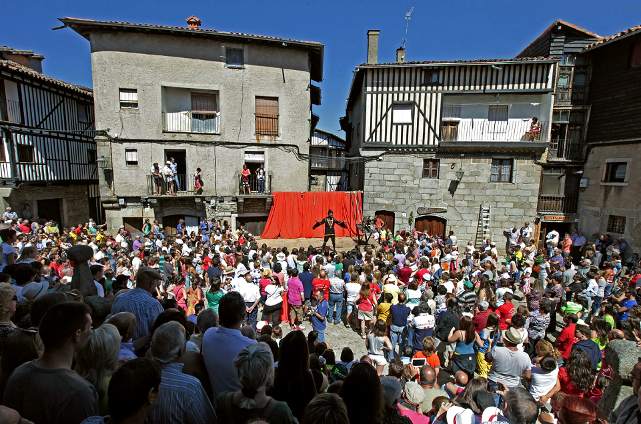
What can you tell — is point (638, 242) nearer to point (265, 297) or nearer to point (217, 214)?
point (265, 297)

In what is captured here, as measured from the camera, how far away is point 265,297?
7.57 m

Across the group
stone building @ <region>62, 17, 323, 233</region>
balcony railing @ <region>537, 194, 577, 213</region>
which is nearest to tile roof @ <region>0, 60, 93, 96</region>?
stone building @ <region>62, 17, 323, 233</region>

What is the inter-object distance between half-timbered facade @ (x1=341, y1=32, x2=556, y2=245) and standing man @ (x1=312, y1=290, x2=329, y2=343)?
10309mm

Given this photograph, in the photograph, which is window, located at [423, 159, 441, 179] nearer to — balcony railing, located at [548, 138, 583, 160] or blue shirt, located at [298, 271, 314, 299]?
balcony railing, located at [548, 138, 583, 160]

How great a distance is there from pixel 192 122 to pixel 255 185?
4.38 m

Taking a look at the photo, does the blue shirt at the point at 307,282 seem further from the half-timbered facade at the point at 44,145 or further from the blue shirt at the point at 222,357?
the half-timbered facade at the point at 44,145

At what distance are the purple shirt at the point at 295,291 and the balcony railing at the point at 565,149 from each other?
16.5 m

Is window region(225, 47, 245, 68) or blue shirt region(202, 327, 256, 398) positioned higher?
window region(225, 47, 245, 68)

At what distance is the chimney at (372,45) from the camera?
1755cm

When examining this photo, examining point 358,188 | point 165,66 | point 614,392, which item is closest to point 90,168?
point 165,66

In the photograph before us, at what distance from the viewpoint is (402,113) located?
16.9m

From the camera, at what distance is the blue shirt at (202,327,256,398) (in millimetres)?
2668

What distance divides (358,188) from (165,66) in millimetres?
11712

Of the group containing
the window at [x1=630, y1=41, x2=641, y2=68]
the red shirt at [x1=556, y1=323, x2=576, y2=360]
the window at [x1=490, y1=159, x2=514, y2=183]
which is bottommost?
the red shirt at [x1=556, y1=323, x2=576, y2=360]
